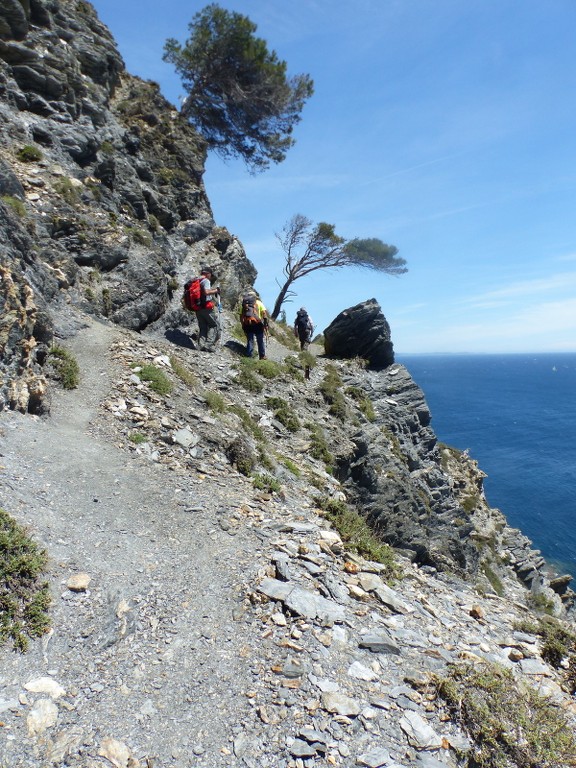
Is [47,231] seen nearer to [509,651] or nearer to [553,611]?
[509,651]

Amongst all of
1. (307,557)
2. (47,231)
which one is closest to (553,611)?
(307,557)

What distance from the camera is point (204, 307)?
17.1m

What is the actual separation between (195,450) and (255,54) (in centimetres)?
3002

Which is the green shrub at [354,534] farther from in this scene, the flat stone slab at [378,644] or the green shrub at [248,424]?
the green shrub at [248,424]

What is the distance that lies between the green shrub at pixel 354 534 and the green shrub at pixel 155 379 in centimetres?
509

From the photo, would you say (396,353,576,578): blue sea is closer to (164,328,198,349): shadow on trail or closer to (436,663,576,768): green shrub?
(164,328,198,349): shadow on trail

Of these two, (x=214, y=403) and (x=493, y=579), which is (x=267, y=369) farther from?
(x=493, y=579)

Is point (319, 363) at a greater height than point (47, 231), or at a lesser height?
lesser

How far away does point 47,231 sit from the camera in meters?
16.0

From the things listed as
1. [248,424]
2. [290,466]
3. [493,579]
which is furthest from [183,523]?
[493,579]

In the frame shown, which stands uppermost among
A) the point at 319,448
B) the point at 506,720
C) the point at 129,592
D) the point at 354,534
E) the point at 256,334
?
the point at 256,334

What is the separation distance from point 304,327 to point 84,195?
43.1 ft

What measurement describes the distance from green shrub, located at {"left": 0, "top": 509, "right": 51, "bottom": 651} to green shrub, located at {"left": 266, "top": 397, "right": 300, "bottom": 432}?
10.1 meters

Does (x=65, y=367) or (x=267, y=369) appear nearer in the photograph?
(x=65, y=367)
